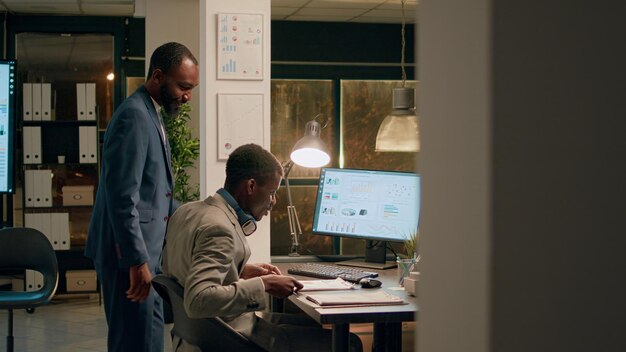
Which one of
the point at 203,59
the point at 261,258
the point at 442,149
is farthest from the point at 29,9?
the point at 442,149

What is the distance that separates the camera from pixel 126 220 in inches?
110

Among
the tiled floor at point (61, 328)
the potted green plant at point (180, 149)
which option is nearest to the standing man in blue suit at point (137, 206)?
the tiled floor at point (61, 328)

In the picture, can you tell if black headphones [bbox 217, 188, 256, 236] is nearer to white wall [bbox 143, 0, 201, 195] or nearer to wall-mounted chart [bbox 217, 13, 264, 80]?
wall-mounted chart [bbox 217, 13, 264, 80]

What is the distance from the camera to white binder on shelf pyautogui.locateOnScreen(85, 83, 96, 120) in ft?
24.6

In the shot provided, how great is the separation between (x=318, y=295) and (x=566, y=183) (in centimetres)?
209

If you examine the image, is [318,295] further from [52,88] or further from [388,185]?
[52,88]

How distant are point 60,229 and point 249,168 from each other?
5235 mm

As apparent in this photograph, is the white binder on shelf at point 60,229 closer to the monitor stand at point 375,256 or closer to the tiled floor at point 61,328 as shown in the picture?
the tiled floor at point 61,328

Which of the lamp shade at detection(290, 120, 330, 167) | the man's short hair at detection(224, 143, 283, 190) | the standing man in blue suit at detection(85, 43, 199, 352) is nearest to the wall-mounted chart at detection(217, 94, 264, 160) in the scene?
the lamp shade at detection(290, 120, 330, 167)

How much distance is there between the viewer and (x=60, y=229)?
24.5 feet

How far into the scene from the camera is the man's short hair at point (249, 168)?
8.99ft

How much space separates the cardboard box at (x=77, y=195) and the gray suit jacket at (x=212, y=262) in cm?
531

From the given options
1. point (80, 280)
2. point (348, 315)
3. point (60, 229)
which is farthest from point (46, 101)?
point (348, 315)

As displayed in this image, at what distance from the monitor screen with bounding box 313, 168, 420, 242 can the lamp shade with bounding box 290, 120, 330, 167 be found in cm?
7
